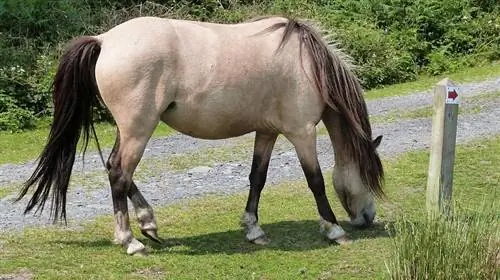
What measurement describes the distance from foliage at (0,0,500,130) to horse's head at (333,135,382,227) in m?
6.85

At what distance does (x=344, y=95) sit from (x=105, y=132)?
647 cm

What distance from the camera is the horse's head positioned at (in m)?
7.34

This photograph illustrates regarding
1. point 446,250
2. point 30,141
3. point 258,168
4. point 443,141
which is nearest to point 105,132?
point 30,141

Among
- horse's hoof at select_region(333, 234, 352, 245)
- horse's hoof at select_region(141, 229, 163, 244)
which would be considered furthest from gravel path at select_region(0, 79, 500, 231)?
horse's hoof at select_region(333, 234, 352, 245)

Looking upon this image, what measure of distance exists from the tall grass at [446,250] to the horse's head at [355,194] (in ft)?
5.50

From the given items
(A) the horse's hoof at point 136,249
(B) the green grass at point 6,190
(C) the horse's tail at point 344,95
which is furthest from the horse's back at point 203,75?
(B) the green grass at point 6,190

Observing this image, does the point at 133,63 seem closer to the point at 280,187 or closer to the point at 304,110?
the point at 304,110

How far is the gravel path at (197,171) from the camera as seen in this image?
27.5 feet

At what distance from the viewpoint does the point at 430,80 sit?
16219 millimetres

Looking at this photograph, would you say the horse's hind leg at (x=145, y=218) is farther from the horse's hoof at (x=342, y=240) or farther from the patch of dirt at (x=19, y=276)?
the horse's hoof at (x=342, y=240)

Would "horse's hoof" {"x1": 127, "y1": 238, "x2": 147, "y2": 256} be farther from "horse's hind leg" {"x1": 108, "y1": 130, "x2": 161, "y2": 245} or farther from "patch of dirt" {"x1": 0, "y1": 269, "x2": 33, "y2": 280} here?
"patch of dirt" {"x1": 0, "y1": 269, "x2": 33, "y2": 280}

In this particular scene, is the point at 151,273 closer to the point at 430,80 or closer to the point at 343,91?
the point at 343,91

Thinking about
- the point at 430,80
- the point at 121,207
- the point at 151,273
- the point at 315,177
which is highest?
the point at 121,207

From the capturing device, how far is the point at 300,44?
7.11m
